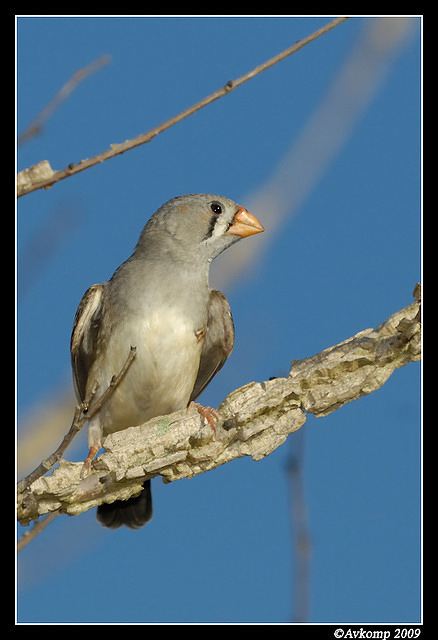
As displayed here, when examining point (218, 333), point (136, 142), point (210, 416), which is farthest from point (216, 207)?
point (136, 142)

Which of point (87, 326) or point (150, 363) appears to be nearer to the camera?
point (150, 363)

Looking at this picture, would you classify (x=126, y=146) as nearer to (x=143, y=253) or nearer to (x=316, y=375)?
(x=316, y=375)

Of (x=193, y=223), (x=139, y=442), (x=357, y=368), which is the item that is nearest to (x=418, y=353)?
(x=357, y=368)

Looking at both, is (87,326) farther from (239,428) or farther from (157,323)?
(239,428)

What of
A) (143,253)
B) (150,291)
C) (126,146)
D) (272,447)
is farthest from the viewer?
(143,253)

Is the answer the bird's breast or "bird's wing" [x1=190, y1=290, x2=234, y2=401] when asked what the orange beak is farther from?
the bird's breast

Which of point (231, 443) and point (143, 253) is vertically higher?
point (143, 253)
